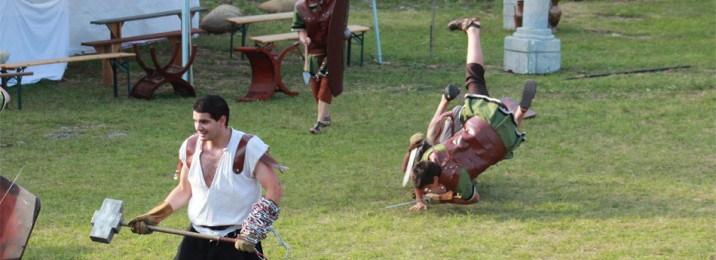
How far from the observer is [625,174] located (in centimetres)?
967

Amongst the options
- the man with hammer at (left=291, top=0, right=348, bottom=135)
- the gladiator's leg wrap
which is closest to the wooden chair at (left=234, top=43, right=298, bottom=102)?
the man with hammer at (left=291, top=0, right=348, bottom=135)

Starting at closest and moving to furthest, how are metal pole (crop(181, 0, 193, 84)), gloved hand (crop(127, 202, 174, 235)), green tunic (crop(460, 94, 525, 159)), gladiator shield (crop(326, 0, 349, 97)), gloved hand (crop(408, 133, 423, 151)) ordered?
gloved hand (crop(127, 202, 174, 235)) < green tunic (crop(460, 94, 525, 159)) < gloved hand (crop(408, 133, 423, 151)) < gladiator shield (crop(326, 0, 349, 97)) < metal pole (crop(181, 0, 193, 84))

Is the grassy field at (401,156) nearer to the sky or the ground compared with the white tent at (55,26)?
nearer to the ground

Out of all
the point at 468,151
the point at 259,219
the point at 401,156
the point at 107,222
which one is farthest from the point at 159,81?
the point at 259,219

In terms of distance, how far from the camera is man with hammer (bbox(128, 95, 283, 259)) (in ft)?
17.9

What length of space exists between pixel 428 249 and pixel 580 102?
598 centimetres

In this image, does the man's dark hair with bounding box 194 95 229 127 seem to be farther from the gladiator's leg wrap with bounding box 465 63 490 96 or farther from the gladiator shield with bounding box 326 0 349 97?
the gladiator shield with bounding box 326 0 349 97

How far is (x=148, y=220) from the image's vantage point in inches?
223

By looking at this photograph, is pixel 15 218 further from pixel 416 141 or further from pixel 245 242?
pixel 416 141

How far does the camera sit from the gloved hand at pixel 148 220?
5.60 meters

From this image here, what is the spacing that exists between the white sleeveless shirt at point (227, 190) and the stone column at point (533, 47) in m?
9.94

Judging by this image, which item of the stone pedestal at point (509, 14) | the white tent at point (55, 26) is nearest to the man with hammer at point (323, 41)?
the white tent at point (55, 26)

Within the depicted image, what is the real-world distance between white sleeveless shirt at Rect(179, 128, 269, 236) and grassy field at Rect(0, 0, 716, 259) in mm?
1828

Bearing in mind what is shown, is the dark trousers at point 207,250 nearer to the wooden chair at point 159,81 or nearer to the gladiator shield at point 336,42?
the gladiator shield at point 336,42
